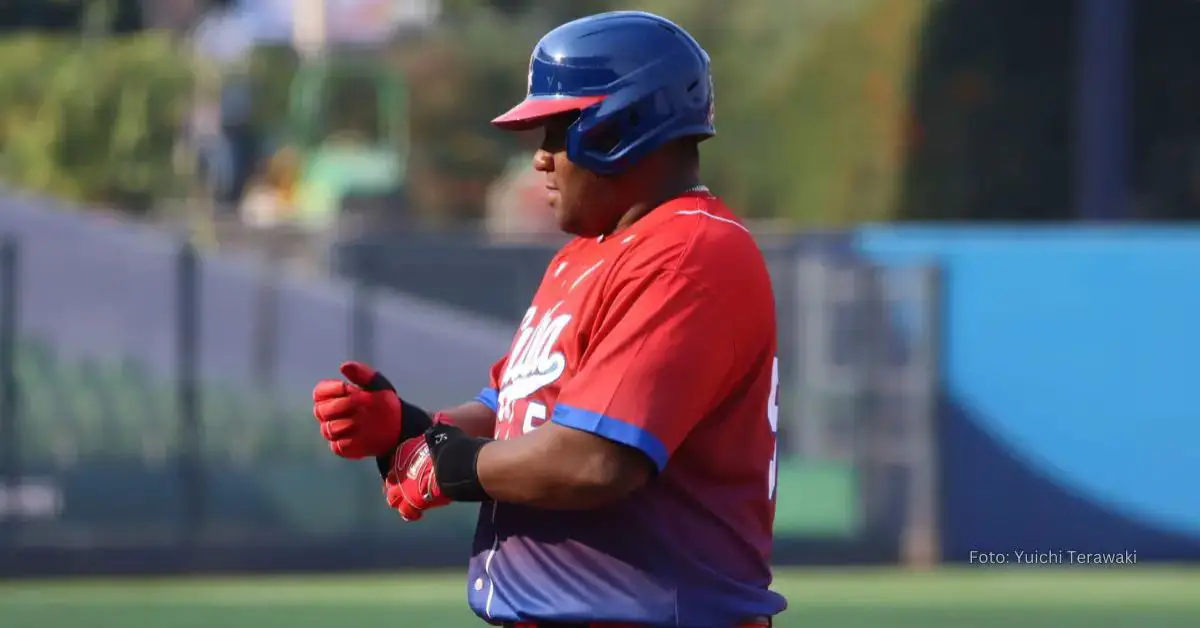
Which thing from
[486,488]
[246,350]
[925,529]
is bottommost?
[925,529]

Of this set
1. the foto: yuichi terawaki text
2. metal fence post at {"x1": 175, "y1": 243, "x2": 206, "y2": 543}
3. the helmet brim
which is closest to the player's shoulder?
the helmet brim

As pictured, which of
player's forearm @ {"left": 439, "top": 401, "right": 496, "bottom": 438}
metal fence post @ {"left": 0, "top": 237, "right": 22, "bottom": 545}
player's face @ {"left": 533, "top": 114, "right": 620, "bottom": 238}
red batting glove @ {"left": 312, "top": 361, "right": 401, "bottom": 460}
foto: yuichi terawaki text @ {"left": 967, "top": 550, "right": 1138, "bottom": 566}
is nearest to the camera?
player's face @ {"left": 533, "top": 114, "right": 620, "bottom": 238}

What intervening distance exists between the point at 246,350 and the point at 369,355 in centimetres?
83

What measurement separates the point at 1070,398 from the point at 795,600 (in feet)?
9.97

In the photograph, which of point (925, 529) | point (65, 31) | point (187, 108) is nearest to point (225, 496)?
point (925, 529)

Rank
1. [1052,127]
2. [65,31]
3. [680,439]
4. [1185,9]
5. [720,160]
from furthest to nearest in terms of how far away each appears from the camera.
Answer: [720,160] → [1052,127] → [1185,9] → [65,31] → [680,439]

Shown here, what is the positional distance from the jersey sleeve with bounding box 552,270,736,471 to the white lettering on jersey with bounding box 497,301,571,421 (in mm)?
158

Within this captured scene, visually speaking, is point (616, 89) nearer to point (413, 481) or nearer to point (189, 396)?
point (413, 481)

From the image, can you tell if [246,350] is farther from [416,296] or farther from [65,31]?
[65,31]

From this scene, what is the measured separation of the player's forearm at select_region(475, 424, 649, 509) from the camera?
330cm

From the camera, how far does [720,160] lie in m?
30.8

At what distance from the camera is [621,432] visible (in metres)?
3.29

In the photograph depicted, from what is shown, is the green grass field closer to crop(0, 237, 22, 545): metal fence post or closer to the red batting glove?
crop(0, 237, 22, 545): metal fence post

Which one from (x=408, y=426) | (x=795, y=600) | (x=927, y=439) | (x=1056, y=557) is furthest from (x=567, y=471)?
(x=1056, y=557)
